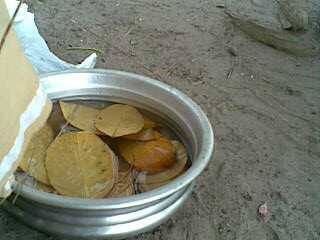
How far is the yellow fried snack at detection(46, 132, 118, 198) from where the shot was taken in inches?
61.4

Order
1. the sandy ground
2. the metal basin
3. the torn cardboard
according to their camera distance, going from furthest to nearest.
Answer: the sandy ground < the metal basin < the torn cardboard

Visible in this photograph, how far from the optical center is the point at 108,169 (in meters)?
1.62

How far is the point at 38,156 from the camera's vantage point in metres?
1.63

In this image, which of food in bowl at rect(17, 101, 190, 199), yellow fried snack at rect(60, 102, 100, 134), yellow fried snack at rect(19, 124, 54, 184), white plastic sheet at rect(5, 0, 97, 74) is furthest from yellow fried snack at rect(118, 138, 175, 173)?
white plastic sheet at rect(5, 0, 97, 74)

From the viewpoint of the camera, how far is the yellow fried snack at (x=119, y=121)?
1744 mm

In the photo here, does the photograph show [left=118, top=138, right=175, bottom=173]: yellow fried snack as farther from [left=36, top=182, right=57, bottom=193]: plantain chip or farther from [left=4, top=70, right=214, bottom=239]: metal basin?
[left=36, top=182, right=57, bottom=193]: plantain chip

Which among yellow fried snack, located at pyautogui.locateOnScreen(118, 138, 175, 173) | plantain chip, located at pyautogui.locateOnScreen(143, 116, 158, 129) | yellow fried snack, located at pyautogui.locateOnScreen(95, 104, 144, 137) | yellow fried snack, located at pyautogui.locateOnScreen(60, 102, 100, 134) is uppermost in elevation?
yellow fried snack, located at pyautogui.locateOnScreen(60, 102, 100, 134)

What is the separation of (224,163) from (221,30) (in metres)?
1.02

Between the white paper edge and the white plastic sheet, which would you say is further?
the white plastic sheet

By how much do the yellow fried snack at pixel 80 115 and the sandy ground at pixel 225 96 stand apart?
0.35 m

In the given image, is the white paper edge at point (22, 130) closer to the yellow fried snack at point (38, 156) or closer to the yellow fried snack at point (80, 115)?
the yellow fried snack at point (38, 156)

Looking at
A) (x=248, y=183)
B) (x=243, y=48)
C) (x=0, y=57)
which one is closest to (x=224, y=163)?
(x=248, y=183)

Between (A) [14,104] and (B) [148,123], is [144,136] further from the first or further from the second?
(A) [14,104]

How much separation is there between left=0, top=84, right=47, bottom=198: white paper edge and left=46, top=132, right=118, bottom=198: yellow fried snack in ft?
0.89
